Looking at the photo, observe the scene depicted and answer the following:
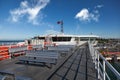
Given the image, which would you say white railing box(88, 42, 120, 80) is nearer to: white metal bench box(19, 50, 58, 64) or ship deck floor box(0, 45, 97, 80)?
ship deck floor box(0, 45, 97, 80)

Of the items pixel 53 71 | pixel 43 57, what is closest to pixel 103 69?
pixel 53 71

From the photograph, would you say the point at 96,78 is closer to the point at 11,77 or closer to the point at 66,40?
the point at 11,77

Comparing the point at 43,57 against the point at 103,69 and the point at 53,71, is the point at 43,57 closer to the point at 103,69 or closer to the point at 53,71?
the point at 53,71

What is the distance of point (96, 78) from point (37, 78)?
6.53 feet

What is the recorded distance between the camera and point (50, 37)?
27.8 m

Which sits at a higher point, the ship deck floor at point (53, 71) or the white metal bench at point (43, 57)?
the white metal bench at point (43, 57)

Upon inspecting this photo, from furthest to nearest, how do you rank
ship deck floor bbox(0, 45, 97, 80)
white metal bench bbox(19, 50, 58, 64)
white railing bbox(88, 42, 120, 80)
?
white metal bench bbox(19, 50, 58, 64) < ship deck floor bbox(0, 45, 97, 80) < white railing bbox(88, 42, 120, 80)

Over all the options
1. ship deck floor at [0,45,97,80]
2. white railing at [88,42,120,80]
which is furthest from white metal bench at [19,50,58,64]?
white railing at [88,42,120,80]

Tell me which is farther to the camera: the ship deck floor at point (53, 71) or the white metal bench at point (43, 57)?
the white metal bench at point (43, 57)

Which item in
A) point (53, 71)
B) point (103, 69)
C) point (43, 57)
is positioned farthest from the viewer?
point (43, 57)

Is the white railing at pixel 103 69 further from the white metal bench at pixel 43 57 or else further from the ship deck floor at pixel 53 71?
the white metal bench at pixel 43 57

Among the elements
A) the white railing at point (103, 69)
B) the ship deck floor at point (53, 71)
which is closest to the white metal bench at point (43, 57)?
the ship deck floor at point (53, 71)

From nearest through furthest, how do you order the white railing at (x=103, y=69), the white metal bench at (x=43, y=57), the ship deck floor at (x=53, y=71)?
the white railing at (x=103, y=69) → the ship deck floor at (x=53, y=71) → the white metal bench at (x=43, y=57)

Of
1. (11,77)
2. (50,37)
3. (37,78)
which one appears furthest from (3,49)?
(50,37)
